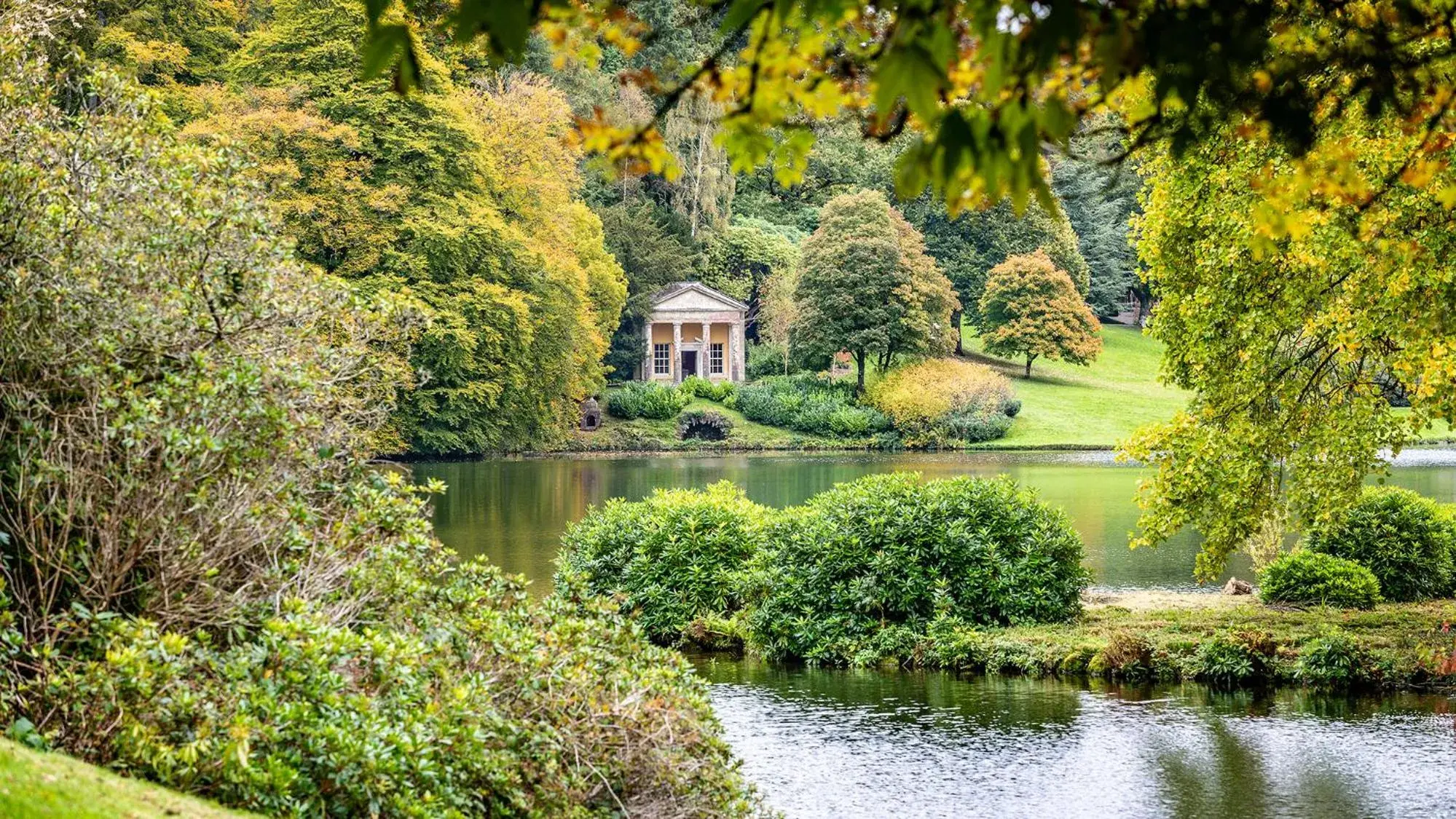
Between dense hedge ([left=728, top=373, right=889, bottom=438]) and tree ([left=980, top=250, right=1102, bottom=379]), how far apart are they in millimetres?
9683

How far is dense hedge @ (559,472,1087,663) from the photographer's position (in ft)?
51.8

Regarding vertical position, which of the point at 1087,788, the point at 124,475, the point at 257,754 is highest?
the point at 124,475

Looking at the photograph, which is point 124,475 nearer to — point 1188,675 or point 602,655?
point 602,655

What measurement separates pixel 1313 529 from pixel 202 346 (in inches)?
501

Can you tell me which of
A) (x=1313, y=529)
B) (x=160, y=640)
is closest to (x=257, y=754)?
(x=160, y=640)

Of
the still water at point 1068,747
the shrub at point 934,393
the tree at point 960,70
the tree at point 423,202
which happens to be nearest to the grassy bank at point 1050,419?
the shrub at point 934,393

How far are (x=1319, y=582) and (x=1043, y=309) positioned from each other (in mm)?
46118

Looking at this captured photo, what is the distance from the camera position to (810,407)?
55375mm

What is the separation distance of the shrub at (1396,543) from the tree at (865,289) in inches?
Answer: 1506

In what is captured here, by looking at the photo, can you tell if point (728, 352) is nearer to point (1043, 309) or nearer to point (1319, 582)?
point (1043, 309)

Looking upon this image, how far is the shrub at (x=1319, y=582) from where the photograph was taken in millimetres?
16344

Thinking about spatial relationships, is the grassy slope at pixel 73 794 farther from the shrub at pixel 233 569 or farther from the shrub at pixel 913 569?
the shrub at pixel 913 569

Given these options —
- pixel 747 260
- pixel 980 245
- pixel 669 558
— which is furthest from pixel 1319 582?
pixel 980 245

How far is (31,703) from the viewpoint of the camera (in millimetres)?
6344
